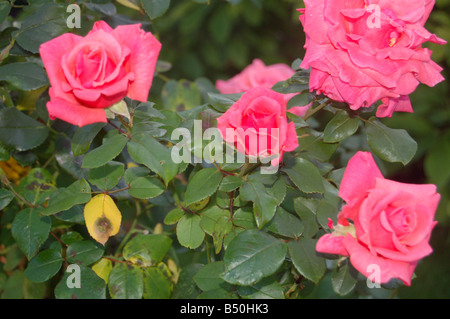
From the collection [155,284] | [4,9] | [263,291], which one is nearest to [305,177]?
[263,291]

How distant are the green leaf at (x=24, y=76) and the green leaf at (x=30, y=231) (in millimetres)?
176

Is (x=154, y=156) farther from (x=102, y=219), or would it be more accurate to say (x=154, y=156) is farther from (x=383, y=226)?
(x=383, y=226)

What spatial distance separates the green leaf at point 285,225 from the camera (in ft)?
1.99

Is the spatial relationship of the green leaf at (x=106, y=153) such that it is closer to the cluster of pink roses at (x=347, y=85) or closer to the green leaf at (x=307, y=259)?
the cluster of pink roses at (x=347, y=85)

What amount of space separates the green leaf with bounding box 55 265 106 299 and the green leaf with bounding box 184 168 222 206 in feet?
0.53

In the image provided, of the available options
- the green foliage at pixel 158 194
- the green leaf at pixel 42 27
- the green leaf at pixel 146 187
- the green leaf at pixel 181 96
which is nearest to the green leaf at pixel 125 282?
the green foliage at pixel 158 194

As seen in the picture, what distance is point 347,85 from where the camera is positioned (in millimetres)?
583

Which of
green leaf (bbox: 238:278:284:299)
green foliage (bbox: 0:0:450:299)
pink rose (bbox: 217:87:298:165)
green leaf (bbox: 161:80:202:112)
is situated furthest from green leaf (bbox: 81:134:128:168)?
green leaf (bbox: 161:80:202:112)

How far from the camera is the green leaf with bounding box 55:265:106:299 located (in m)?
0.61

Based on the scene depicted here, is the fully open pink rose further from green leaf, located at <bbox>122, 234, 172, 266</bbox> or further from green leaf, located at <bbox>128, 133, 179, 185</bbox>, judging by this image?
green leaf, located at <bbox>122, 234, 172, 266</bbox>

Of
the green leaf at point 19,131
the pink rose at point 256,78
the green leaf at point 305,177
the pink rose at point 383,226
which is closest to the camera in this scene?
the pink rose at point 383,226

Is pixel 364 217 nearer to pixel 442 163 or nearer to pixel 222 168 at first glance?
pixel 222 168

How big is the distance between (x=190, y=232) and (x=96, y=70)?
238 millimetres
